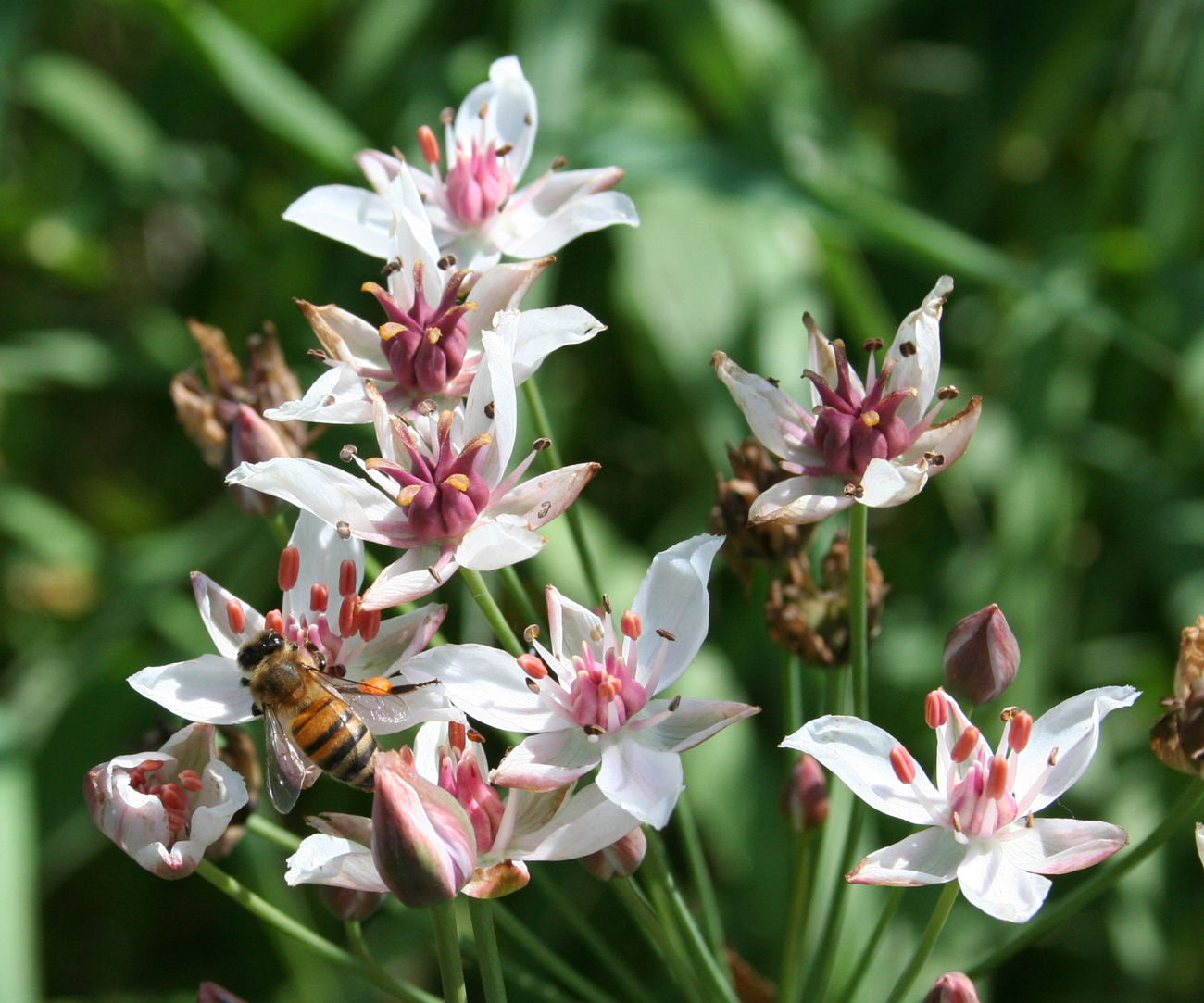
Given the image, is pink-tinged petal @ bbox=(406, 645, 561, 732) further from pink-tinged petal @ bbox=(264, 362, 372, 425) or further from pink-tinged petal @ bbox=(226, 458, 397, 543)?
pink-tinged petal @ bbox=(264, 362, 372, 425)

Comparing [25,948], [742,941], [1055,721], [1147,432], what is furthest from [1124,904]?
[25,948]

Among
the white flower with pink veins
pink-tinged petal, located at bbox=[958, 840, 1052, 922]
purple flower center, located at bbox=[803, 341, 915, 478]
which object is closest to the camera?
pink-tinged petal, located at bbox=[958, 840, 1052, 922]

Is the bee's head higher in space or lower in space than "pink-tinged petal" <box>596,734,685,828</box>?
higher

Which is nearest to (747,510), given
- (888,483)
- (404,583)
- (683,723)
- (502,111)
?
(888,483)

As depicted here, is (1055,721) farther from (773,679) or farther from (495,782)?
(773,679)

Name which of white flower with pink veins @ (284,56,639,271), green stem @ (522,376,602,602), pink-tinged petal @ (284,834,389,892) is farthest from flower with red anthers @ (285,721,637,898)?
white flower with pink veins @ (284,56,639,271)
